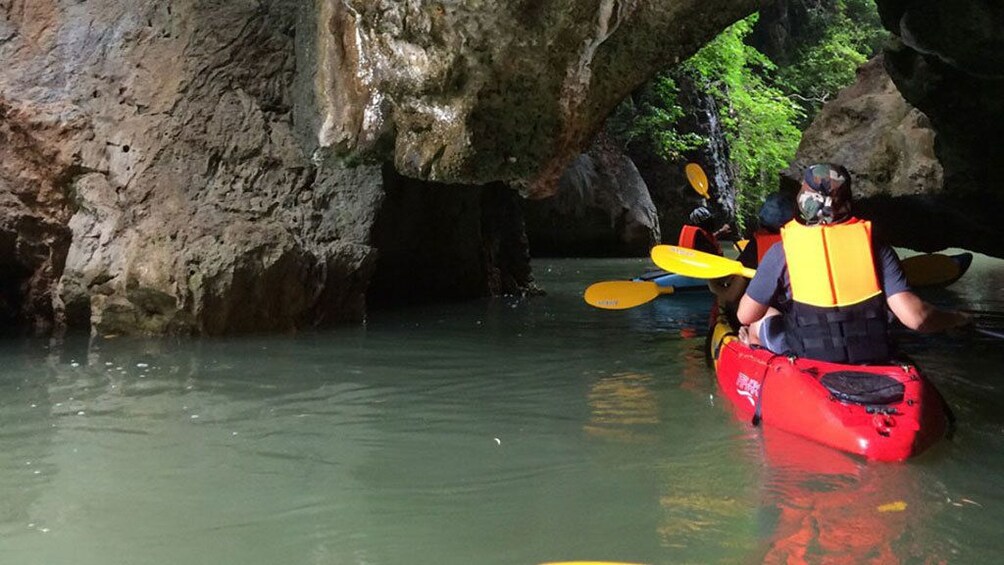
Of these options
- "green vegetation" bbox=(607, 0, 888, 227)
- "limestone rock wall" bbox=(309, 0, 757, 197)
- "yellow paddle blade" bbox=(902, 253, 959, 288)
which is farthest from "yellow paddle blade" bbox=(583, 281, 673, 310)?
"green vegetation" bbox=(607, 0, 888, 227)

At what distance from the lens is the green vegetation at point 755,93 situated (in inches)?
702

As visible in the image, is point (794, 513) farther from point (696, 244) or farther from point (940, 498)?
point (696, 244)

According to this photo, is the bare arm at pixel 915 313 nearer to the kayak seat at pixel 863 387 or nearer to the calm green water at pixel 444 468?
the kayak seat at pixel 863 387

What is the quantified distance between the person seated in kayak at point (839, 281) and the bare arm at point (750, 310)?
0.33ft

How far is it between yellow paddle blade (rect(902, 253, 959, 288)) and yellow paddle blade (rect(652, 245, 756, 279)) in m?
1.81

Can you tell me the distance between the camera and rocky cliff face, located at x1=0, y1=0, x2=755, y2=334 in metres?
6.30

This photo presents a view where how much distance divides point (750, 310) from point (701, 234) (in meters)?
2.67

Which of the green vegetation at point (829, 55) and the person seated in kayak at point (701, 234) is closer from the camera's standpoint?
the person seated in kayak at point (701, 234)

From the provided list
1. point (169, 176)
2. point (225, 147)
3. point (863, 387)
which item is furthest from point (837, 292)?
point (169, 176)

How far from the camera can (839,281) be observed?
150 inches

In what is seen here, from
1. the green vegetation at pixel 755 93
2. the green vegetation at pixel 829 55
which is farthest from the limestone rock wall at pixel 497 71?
the green vegetation at pixel 829 55

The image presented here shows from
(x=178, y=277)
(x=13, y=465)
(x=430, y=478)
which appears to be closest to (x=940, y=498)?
(x=430, y=478)

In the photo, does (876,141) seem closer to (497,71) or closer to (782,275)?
(497,71)

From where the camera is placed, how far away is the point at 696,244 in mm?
6711
